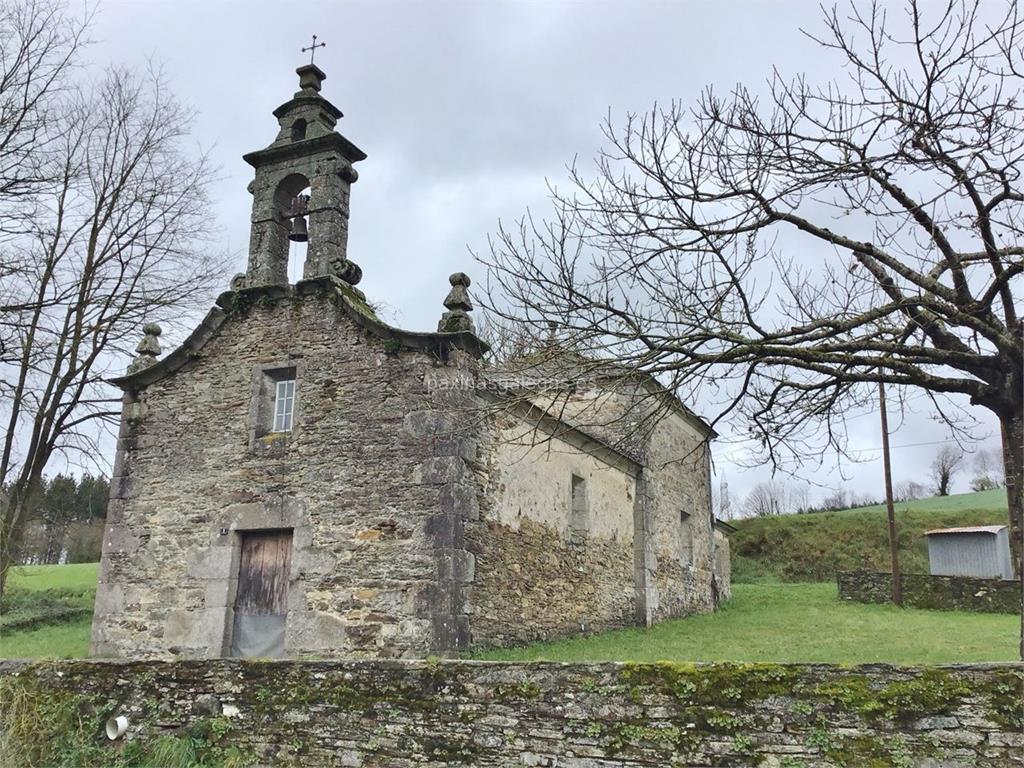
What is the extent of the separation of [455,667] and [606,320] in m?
3.54

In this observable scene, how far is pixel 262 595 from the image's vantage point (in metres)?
11.6

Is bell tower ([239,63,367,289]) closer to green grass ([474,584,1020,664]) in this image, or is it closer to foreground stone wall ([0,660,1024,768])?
green grass ([474,584,1020,664])

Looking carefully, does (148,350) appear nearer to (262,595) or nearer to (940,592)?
(262,595)

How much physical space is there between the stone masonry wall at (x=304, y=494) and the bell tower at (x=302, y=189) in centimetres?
68

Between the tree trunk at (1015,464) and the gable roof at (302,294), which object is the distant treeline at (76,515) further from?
the tree trunk at (1015,464)

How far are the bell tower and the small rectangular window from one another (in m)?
1.64

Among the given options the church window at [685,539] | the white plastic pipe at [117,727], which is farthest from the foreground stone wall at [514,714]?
the church window at [685,539]

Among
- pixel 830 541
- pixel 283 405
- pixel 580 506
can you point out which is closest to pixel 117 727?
pixel 283 405

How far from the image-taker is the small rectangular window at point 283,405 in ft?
40.0

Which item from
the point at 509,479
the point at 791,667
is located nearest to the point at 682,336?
the point at 791,667

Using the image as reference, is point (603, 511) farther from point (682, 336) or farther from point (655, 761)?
point (655, 761)

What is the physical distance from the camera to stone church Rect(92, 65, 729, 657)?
35.2ft

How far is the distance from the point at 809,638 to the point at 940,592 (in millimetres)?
7997

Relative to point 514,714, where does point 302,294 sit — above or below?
above
